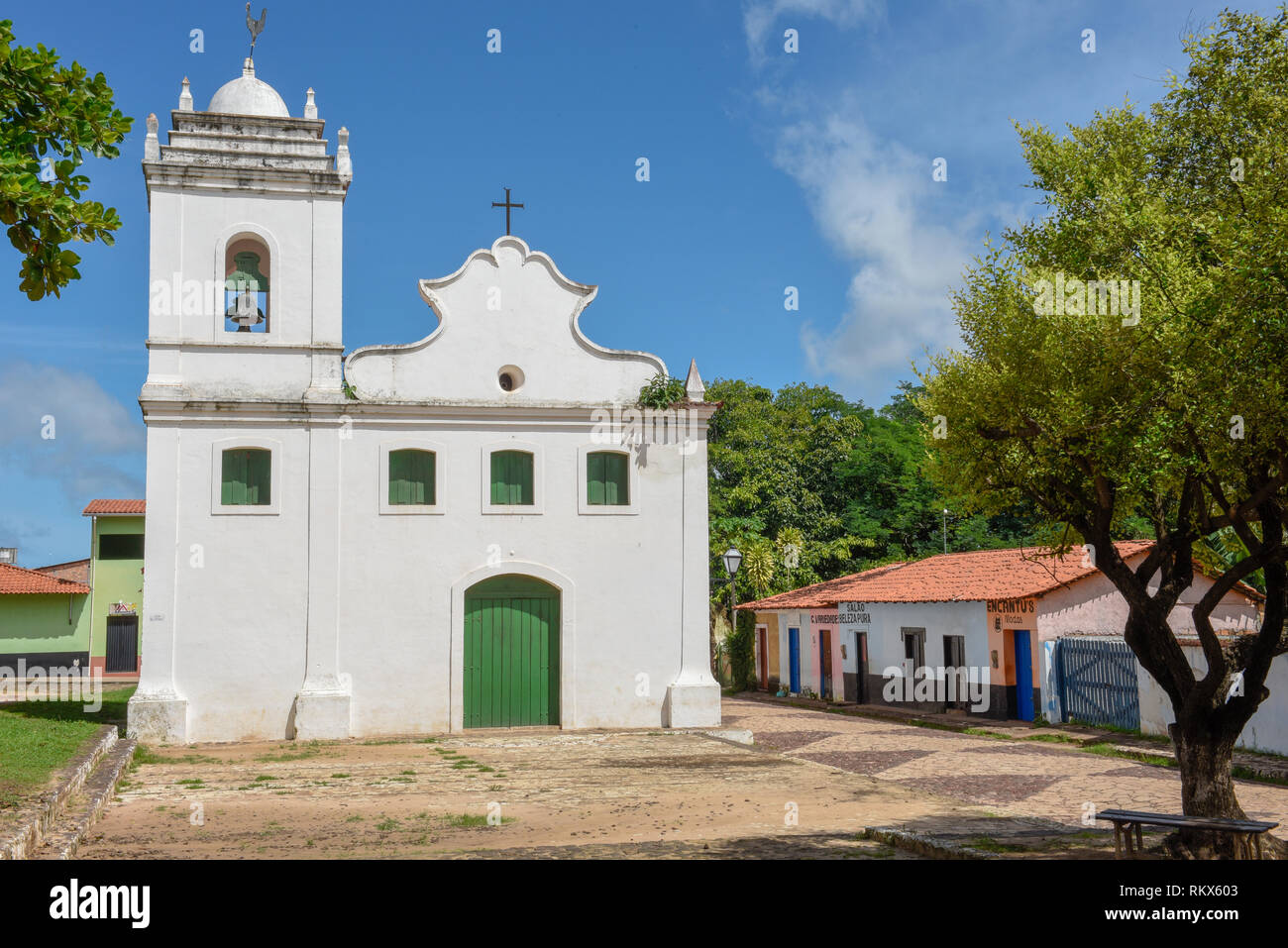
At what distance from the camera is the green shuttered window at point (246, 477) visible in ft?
57.9

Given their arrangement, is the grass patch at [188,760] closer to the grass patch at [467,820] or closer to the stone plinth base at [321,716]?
the stone plinth base at [321,716]

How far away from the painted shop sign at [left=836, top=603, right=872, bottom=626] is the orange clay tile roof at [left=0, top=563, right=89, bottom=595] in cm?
2567

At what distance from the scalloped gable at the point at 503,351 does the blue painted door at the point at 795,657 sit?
15123mm

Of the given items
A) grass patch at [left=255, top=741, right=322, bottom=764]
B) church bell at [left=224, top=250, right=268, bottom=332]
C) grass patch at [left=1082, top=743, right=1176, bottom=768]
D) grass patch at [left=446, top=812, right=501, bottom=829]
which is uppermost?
church bell at [left=224, top=250, right=268, bottom=332]

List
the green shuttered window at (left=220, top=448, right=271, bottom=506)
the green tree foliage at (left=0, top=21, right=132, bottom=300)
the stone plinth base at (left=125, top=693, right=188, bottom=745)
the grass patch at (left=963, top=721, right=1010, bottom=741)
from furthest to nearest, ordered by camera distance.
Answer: the grass patch at (left=963, top=721, right=1010, bottom=741)
the green shuttered window at (left=220, top=448, right=271, bottom=506)
the stone plinth base at (left=125, top=693, right=188, bottom=745)
the green tree foliage at (left=0, top=21, right=132, bottom=300)

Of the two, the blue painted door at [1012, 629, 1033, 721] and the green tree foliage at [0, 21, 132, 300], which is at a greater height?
the green tree foliage at [0, 21, 132, 300]

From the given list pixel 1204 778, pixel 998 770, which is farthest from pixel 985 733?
pixel 1204 778

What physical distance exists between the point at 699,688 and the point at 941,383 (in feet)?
31.8

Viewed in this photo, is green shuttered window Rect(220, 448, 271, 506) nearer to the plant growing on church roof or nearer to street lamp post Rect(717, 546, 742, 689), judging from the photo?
the plant growing on church roof

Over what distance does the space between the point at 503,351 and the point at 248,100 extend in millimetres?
5937

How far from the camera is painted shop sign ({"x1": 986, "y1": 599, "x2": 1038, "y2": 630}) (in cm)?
2161

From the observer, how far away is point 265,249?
18.7m

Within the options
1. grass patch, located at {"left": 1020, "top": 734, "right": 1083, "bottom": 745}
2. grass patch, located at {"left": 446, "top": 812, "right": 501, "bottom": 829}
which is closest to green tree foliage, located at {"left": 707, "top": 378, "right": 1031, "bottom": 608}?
grass patch, located at {"left": 1020, "top": 734, "right": 1083, "bottom": 745}
